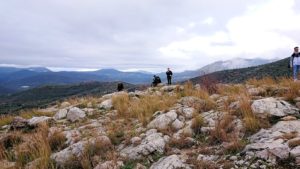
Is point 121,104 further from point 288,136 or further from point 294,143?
point 294,143

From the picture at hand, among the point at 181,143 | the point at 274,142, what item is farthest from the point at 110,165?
the point at 274,142

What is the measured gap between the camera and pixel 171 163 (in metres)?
6.41

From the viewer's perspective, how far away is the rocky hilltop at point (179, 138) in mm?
6328

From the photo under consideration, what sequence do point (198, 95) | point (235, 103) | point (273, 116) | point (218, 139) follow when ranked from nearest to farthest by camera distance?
1. point (218, 139)
2. point (273, 116)
3. point (235, 103)
4. point (198, 95)

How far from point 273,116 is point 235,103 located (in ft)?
4.73

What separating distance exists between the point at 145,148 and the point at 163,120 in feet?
5.88

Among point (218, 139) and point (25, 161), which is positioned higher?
point (218, 139)

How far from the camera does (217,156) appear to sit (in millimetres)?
6551

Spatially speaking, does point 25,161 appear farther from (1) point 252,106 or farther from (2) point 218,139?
(1) point 252,106

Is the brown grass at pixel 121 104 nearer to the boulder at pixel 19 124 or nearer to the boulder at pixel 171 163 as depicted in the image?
the boulder at pixel 19 124

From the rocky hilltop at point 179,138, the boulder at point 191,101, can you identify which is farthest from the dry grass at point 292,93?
the boulder at point 191,101

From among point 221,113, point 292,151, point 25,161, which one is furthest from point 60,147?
point 292,151

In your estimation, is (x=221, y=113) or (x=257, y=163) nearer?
(x=257, y=163)

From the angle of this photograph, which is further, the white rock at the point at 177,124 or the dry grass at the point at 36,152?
the white rock at the point at 177,124
